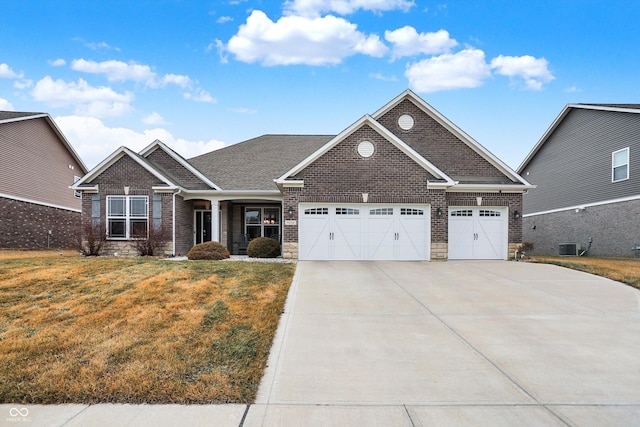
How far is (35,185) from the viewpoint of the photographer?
2211 centimetres

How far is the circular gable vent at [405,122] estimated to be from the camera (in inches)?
701

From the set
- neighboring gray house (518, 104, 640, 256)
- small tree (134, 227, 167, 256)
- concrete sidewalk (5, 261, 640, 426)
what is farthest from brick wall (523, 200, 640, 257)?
small tree (134, 227, 167, 256)

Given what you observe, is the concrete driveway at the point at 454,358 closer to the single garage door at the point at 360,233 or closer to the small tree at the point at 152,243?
the single garage door at the point at 360,233

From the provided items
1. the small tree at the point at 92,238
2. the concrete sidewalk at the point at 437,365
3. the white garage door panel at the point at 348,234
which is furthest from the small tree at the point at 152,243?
the concrete sidewalk at the point at 437,365

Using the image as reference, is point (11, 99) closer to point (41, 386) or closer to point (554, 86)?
point (41, 386)

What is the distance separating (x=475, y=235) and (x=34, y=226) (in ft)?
76.5

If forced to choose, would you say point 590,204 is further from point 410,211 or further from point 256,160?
point 256,160

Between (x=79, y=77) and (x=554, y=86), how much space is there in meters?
27.3

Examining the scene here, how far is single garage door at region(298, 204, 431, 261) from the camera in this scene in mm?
15180

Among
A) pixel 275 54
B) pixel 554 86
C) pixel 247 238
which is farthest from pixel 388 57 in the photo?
pixel 247 238

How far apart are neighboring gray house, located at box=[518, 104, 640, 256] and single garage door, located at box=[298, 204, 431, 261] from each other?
10585 millimetres

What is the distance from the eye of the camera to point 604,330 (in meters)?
Answer: 6.39

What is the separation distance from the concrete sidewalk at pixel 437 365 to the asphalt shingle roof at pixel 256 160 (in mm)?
10307
